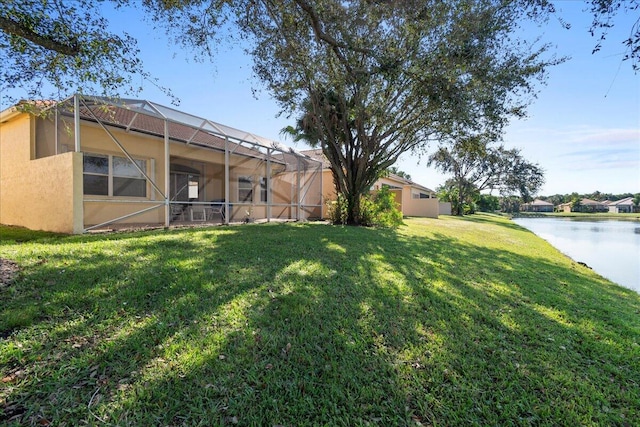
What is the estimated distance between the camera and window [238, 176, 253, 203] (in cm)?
1563

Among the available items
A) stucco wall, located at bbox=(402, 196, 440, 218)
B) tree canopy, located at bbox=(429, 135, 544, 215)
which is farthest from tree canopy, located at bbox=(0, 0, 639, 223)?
tree canopy, located at bbox=(429, 135, 544, 215)

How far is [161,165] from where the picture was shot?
11.5 metres

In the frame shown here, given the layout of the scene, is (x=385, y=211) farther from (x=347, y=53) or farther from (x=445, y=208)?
(x=445, y=208)

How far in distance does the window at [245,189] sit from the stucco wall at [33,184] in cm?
815

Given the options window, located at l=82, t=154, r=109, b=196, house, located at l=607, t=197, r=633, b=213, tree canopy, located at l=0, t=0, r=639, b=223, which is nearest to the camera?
tree canopy, located at l=0, t=0, r=639, b=223

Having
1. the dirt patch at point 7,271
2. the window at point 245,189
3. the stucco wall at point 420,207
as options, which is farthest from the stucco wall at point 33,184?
the stucco wall at point 420,207

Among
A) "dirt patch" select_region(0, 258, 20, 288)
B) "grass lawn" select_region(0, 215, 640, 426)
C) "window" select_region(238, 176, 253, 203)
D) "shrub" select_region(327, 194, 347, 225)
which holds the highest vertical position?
"window" select_region(238, 176, 253, 203)

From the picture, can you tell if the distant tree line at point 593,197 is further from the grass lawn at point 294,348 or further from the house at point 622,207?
the grass lawn at point 294,348

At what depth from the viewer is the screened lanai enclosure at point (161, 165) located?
8.84 meters

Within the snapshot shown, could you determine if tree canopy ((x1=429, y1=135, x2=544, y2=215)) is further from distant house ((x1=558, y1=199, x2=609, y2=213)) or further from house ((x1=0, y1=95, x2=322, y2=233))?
distant house ((x1=558, y1=199, x2=609, y2=213))

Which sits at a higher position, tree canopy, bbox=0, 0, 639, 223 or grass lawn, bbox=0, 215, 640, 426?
tree canopy, bbox=0, 0, 639, 223

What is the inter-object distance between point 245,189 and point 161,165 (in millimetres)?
4920

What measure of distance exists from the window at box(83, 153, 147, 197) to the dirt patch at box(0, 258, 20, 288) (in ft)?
21.0

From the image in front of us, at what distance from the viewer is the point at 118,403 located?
201 cm
